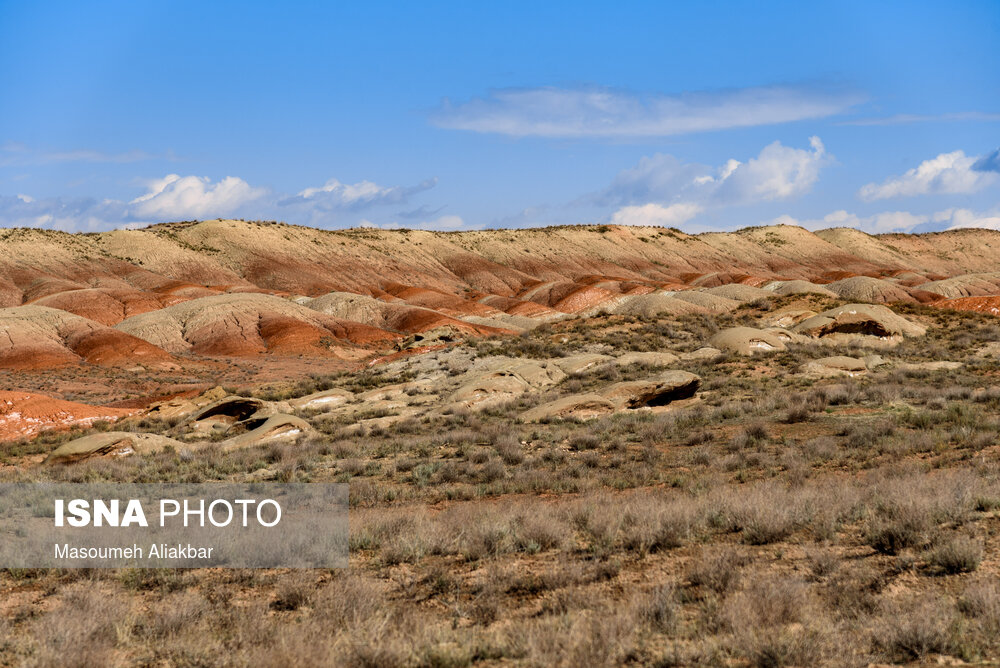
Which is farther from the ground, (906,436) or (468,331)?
(468,331)

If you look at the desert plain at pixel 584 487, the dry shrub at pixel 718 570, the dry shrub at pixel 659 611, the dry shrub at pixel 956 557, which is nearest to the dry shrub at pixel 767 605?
the desert plain at pixel 584 487

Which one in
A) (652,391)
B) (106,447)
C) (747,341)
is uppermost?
(747,341)

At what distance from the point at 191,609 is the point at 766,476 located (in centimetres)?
984

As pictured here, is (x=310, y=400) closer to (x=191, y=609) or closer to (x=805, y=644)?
→ (x=191, y=609)

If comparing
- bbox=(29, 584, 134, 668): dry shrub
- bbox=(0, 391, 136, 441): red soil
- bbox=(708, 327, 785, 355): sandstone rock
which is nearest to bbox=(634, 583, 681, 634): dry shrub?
bbox=(29, 584, 134, 668): dry shrub

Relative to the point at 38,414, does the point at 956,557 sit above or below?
below

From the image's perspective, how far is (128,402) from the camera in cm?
3403

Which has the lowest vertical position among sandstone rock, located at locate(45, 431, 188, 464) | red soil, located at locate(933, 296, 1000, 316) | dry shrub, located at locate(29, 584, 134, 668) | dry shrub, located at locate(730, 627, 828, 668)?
dry shrub, located at locate(730, 627, 828, 668)

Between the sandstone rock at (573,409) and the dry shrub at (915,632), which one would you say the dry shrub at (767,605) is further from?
the sandstone rock at (573,409)

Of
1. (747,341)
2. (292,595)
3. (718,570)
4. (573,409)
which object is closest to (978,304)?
(747,341)

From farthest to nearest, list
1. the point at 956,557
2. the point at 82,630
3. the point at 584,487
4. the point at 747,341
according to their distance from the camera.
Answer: the point at 747,341 < the point at 584,487 < the point at 956,557 < the point at 82,630

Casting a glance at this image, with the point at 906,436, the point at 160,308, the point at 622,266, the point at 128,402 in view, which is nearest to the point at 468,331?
the point at 128,402

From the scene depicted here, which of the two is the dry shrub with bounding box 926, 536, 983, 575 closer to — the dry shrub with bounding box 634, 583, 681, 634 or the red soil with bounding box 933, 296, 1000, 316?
the dry shrub with bounding box 634, 583, 681, 634

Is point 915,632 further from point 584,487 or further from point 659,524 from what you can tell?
point 584,487
